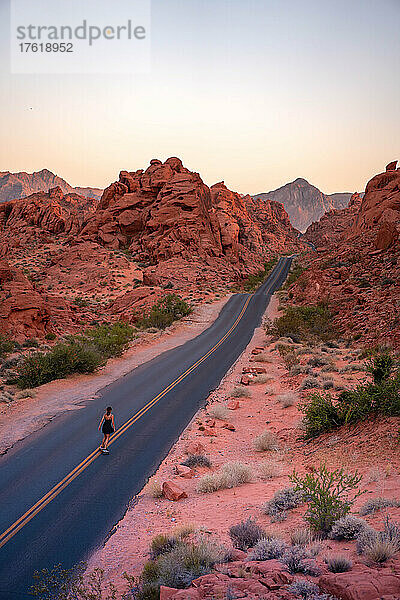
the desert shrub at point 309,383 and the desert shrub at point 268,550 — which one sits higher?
the desert shrub at point 268,550

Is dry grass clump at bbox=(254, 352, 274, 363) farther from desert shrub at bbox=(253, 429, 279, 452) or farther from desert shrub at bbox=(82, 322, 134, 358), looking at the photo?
desert shrub at bbox=(253, 429, 279, 452)

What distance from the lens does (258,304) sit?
49.1 meters

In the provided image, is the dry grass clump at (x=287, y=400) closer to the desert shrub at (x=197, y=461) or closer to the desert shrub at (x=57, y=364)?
the desert shrub at (x=197, y=461)

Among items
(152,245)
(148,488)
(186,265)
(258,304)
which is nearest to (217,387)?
(148,488)

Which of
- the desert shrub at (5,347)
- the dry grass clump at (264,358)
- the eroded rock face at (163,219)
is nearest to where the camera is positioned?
the dry grass clump at (264,358)

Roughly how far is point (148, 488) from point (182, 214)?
60.6 meters

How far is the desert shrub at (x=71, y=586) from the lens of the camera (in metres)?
5.79

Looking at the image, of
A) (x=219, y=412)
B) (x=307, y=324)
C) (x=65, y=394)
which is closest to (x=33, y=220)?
(x=307, y=324)

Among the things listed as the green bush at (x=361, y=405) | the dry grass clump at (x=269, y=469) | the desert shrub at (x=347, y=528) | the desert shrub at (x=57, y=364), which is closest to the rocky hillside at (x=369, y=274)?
the green bush at (x=361, y=405)

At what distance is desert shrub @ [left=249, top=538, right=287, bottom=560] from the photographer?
5.88 metres

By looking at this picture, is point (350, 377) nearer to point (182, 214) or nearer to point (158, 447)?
point (158, 447)

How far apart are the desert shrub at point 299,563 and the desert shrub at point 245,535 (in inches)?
37.3

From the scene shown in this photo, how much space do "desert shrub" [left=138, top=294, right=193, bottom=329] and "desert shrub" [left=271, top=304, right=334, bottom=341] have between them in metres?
11.1

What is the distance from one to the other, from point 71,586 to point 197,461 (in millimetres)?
5439
